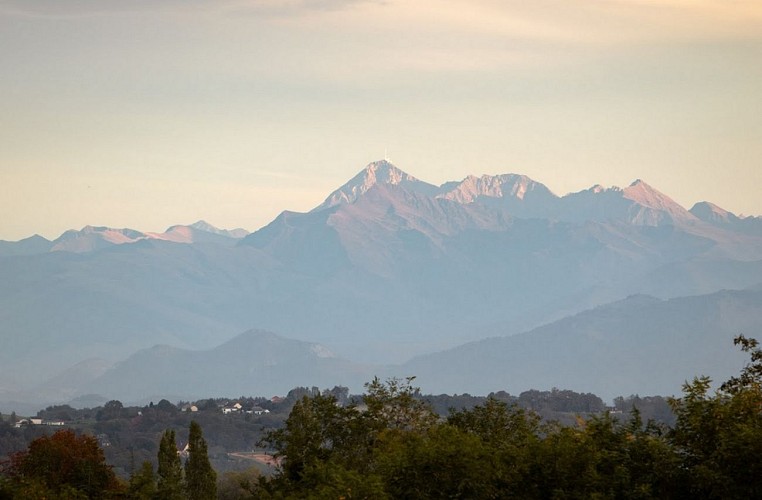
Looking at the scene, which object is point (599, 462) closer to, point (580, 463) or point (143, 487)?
point (580, 463)

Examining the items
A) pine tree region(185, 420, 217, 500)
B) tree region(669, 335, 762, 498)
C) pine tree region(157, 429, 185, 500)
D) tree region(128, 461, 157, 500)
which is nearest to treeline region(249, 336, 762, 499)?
tree region(669, 335, 762, 498)

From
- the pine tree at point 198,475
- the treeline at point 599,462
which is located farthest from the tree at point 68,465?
the treeline at point 599,462

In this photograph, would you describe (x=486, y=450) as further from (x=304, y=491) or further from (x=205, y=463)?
(x=205, y=463)

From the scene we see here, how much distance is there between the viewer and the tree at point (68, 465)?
89250 mm

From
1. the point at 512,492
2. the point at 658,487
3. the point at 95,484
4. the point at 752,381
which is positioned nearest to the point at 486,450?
the point at 512,492

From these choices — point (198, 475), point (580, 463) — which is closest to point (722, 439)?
point (580, 463)

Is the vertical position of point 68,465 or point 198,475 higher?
point 68,465

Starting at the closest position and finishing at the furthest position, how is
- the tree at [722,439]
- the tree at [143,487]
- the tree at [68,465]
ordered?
1. the tree at [722,439]
2. the tree at [143,487]
3. the tree at [68,465]

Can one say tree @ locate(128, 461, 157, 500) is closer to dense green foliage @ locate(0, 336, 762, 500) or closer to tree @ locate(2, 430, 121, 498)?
dense green foliage @ locate(0, 336, 762, 500)

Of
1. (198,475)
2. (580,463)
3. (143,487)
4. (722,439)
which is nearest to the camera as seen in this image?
(722,439)

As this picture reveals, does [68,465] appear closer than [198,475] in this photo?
Yes

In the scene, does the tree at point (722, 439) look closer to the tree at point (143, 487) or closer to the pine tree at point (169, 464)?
the tree at point (143, 487)

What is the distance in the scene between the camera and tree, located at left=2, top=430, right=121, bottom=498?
89.2 meters

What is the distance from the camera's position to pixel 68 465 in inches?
3780
